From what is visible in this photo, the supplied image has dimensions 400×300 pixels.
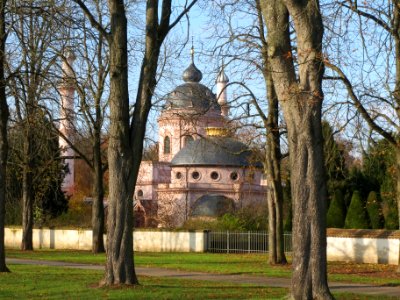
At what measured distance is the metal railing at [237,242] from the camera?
44.5m

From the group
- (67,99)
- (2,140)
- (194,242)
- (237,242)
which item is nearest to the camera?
(2,140)

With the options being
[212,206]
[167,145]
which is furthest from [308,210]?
[167,145]

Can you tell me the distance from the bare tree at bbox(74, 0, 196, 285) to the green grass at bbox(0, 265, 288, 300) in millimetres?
690

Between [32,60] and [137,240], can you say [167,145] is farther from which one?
[32,60]

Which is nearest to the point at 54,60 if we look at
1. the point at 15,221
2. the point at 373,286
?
the point at 373,286

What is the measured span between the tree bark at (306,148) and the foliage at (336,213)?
3322 centimetres

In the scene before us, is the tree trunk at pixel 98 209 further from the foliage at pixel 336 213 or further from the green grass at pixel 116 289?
the green grass at pixel 116 289

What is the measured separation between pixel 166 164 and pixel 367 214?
49251 mm

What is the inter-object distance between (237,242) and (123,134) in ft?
93.3

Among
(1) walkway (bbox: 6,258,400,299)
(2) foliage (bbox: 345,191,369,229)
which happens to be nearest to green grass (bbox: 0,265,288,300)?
(1) walkway (bbox: 6,258,400,299)

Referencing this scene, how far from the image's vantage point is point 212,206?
74688 millimetres

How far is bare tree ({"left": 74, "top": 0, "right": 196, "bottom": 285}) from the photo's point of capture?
1731 cm

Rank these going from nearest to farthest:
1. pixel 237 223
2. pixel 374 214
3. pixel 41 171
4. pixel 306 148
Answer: pixel 306 148 → pixel 41 171 → pixel 374 214 → pixel 237 223

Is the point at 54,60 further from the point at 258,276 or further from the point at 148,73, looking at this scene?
the point at 258,276
